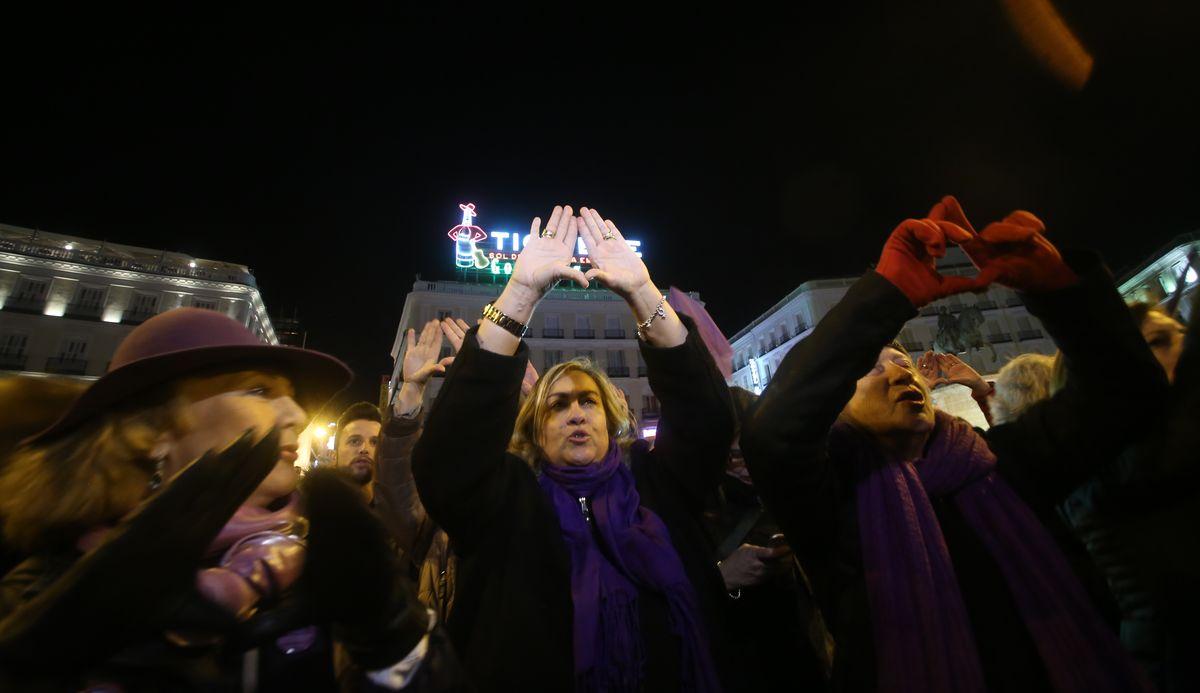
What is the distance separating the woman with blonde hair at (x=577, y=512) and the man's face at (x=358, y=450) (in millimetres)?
2866

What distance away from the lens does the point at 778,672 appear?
7.80 feet

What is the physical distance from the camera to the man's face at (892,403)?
2064mm

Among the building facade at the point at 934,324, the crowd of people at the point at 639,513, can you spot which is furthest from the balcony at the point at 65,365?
the building facade at the point at 934,324

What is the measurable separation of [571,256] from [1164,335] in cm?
307

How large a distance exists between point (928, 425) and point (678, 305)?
1336 millimetres

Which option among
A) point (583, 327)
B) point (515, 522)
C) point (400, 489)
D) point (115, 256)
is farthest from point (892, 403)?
point (115, 256)

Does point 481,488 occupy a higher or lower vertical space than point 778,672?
higher

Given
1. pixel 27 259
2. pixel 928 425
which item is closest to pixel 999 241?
pixel 928 425

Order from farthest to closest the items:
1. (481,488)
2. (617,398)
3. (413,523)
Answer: (413,523), (617,398), (481,488)

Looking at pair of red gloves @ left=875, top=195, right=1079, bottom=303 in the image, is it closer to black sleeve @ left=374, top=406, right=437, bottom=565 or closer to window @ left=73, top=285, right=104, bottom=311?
black sleeve @ left=374, top=406, right=437, bottom=565

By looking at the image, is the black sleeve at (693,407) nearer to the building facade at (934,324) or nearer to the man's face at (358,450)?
the man's face at (358,450)

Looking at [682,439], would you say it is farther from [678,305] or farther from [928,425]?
[928,425]

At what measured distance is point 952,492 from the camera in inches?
77.3

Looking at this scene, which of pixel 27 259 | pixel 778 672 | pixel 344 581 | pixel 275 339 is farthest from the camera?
pixel 275 339
